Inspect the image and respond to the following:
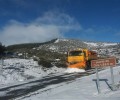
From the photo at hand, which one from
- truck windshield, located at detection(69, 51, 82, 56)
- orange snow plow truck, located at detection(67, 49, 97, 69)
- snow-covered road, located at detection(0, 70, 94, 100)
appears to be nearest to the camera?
snow-covered road, located at detection(0, 70, 94, 100)

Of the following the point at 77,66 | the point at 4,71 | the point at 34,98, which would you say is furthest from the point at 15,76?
the point at 34,98

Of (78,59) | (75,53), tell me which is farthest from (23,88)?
(75,53)

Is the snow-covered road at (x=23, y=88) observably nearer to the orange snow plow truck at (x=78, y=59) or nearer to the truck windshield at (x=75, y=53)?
the orange snow plow truck at (x=78, y=59)

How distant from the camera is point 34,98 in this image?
1356 cm

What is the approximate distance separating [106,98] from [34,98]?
372cm

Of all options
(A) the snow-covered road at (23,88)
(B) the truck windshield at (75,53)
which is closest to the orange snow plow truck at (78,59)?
(B) the truck windshield at (75,53)

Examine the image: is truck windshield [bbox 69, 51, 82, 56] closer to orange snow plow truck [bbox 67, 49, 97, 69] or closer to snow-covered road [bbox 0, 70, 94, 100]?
orange snow plow truck [bbox 67, 49, 97, 69]

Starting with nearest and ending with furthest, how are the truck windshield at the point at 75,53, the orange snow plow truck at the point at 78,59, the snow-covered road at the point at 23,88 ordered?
the snow-covered road at the point at 23,88 → the orange snow plow truck at the point at 78,59 → the truck windshield at the point at 75,53

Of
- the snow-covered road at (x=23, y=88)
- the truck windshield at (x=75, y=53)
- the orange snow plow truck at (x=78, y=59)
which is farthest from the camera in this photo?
the truck windshield at (x=75, y=53)

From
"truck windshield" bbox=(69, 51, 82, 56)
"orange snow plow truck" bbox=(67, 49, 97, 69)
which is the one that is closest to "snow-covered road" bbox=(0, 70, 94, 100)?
"orange snow plow truck" bbox=(67, 49, 97, 69)

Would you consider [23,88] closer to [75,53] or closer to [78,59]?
[78,59]

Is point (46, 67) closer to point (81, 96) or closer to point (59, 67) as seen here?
point (59, 67)

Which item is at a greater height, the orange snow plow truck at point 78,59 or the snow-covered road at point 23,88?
the orange snow plow truck at point 78,59

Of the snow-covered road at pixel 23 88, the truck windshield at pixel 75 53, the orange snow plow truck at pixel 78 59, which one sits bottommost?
the snow-covered road at pixel 23 88
